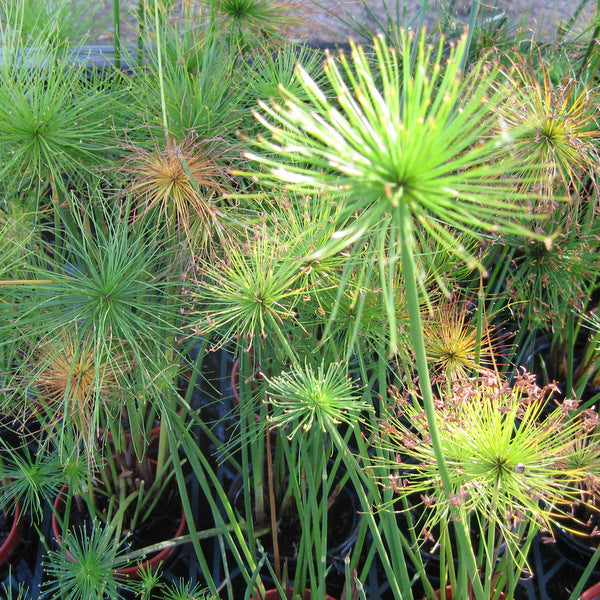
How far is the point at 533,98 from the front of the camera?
91 centimetres

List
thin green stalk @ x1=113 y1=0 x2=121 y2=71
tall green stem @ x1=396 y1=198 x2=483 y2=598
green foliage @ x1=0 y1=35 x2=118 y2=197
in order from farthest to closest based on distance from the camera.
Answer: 1. thin green stalk @ x1=113 y1=0 x2=121 y2=71
2. green foliage @ x1=0 y1=35 x2=118 y2=197
3. tall green stem @ x1=396 y1=198 x2=483 y2=598

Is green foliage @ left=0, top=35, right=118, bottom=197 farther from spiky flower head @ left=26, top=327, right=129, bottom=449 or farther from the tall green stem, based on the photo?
the tall green stem

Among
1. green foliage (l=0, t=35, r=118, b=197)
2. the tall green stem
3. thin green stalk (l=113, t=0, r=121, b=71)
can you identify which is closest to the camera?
the tall green stem

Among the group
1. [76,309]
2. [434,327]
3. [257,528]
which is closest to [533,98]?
[434,327]

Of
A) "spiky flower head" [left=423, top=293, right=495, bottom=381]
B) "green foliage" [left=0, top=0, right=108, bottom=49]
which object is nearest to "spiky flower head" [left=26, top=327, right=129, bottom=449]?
"spiky flower head" [left=423, top=293, right=495, bottom=381]

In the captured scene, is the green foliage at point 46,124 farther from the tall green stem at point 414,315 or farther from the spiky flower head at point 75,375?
the tall green stem at point 414,315

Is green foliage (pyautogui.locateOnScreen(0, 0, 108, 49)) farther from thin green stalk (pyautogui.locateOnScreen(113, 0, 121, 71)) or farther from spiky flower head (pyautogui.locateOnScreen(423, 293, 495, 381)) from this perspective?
spiky flower head (pyautogui.locateOnScreen(423, 293, 495, 381))

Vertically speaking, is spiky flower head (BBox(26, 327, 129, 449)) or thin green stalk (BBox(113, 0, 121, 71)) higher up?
thin green stalk (BBox(113, 0, 121, 71))

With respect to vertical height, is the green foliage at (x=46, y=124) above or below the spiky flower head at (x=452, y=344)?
above

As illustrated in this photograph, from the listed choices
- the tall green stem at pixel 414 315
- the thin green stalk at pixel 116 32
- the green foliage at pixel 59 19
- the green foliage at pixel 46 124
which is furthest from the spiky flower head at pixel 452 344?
the green foliage at pixel 59 19

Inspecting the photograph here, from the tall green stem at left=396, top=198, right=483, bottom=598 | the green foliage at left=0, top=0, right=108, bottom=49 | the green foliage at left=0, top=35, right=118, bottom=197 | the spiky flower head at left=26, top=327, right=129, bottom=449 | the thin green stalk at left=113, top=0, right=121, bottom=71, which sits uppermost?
the green foliage at left=0, top=0, right=108, bottom=49

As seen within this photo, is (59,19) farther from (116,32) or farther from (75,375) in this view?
(75,375)

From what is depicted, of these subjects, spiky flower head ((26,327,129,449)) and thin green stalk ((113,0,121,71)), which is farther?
thin green stalk ((113,0,121,71))

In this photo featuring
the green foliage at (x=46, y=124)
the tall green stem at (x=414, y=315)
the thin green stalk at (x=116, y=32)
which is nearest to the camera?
the tall green stem at (x=414, y=315)
